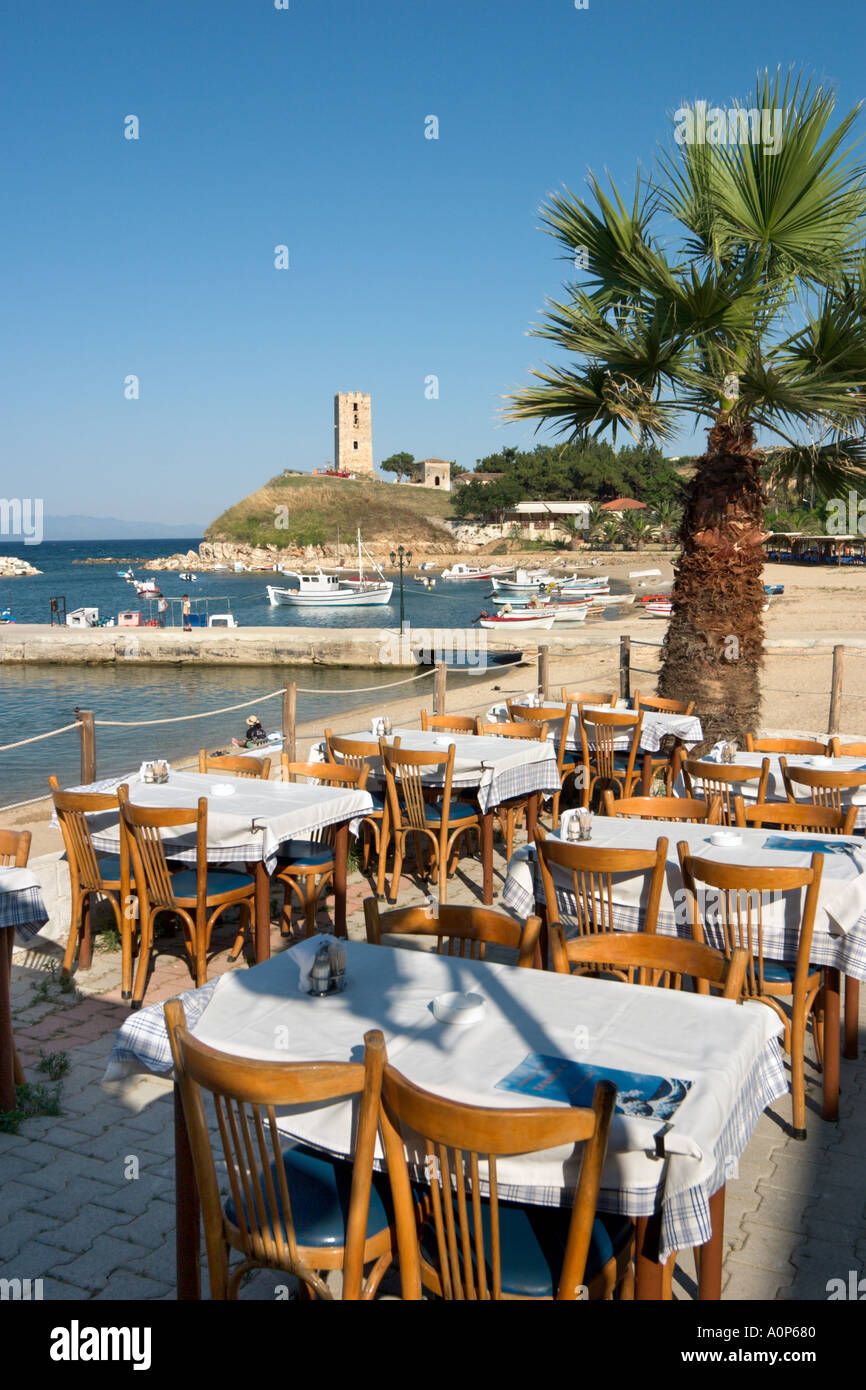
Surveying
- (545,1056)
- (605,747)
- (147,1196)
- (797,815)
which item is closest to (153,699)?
(605,747)

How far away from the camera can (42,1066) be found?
4.20m

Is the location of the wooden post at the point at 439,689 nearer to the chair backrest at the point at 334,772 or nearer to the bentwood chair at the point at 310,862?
the chair backrest at the point at 334,772

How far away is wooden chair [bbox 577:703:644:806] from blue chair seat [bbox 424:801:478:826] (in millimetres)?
1084

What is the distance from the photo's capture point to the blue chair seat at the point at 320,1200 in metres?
2.29

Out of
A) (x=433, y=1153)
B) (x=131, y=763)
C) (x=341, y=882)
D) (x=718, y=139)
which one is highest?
(x=718, y=139)

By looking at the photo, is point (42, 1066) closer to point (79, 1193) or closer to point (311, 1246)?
point (79, 1193)

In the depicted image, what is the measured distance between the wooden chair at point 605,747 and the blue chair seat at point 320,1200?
4961mm

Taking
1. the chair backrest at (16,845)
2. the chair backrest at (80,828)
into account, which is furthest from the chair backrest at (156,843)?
the chair backrest at (16,845)

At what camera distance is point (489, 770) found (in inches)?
255

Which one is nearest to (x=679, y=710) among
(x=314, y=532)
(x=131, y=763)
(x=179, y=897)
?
(x=179, y=897)

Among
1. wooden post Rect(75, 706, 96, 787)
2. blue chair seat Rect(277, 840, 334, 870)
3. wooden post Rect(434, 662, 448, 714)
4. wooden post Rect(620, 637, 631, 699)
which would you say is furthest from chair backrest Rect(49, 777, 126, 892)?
wooden post Rect(620, 637, 631, 699)

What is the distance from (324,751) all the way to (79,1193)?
4418mm

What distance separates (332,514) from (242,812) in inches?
4530

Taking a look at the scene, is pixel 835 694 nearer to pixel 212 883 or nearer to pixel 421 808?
pixel 421 808
